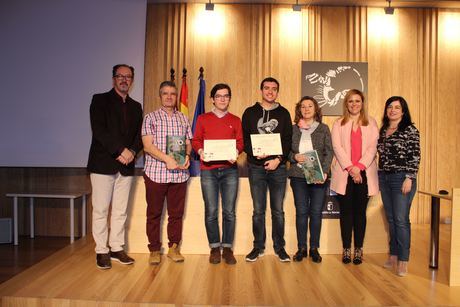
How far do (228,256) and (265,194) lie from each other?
638 mm

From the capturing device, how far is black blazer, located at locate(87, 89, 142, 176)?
3035mm

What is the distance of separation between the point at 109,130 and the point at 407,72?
4.21 m

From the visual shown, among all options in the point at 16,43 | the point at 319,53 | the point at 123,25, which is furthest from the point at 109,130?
the point at 319,53

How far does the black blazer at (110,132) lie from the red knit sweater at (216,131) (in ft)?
1.86

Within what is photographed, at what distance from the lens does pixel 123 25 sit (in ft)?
15.6

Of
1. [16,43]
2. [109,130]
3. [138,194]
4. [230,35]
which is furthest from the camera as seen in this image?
[230,35]

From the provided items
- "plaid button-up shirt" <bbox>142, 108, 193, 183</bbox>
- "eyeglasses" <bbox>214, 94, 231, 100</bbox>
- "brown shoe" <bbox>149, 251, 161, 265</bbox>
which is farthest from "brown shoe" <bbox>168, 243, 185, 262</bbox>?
"eyeglasses" <bbox>214, 94, 231, 100</bbox>

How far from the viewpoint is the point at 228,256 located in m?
3.25

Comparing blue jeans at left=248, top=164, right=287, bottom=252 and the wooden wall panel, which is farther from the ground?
the wooden wall panel

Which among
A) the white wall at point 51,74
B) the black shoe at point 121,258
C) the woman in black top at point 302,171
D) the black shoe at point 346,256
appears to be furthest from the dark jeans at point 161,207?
the white wall at point 51,74

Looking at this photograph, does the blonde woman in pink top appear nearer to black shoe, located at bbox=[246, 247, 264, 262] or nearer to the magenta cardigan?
the magenta cardigan

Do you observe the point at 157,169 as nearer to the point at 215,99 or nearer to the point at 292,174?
the point at 215,99

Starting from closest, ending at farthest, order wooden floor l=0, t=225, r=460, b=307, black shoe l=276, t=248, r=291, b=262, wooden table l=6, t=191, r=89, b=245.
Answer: wooden floor l=0, t=225, r=460, b=307, black shoe l=276, t=248, r=291, b=262, wooden table l=6, t=191, r=89, b=245

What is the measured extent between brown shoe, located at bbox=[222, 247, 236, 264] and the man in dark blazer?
0.83 meters
